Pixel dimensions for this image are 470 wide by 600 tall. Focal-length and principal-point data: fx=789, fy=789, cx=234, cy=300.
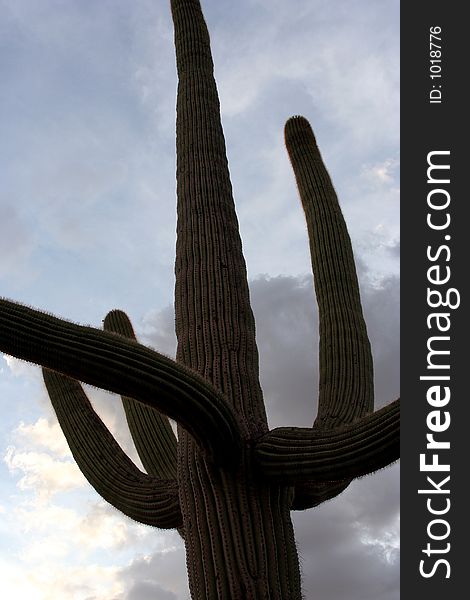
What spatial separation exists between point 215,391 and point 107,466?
70.5 inches

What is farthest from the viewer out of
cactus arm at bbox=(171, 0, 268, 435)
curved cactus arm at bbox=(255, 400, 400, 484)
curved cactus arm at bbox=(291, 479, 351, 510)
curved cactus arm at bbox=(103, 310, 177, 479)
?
curved cactus arm at bbox=(103, 310, 177, 479)

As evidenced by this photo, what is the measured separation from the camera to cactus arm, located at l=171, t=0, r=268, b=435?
174 inches

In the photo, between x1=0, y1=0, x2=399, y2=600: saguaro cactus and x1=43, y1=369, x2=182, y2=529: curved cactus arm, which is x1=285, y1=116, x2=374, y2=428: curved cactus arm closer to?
x1=0, y1=0, x2=399, y2=600: saguaro cactus

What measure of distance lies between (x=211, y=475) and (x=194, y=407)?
622mm

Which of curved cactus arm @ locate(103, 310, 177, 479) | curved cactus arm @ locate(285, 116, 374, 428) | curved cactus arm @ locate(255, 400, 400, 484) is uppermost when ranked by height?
curved cactus arm @ locate(285, 116, 374, 428)

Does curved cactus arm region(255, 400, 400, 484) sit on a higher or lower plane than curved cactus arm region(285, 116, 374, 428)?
lower

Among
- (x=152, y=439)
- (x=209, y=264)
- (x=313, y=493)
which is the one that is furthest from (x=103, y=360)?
(x=152, y=439)

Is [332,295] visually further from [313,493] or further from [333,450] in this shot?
[333,450]

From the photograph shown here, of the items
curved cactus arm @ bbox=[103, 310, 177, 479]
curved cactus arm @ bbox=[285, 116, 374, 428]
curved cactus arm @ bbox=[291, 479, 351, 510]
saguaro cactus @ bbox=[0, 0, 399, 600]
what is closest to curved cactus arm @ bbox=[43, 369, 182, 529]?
saguaro cactus @ bbox=[0, 0, 399, 600]

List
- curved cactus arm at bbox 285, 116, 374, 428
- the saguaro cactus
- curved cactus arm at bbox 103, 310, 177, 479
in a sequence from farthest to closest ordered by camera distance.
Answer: curved cactus arm at bbox 103, 310, 177, 479, curved cactus arm at bbox 285, 116, 374, 428, the saguaro cactus

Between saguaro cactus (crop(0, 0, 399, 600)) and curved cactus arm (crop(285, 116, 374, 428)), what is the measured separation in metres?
0.01

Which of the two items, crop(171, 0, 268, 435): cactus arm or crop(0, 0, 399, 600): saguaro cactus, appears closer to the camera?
crop(0, 0, 399, 600): saguaro cactus

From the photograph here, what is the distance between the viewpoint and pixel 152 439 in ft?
18.6

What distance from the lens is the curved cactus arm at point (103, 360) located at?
11.3 feet
